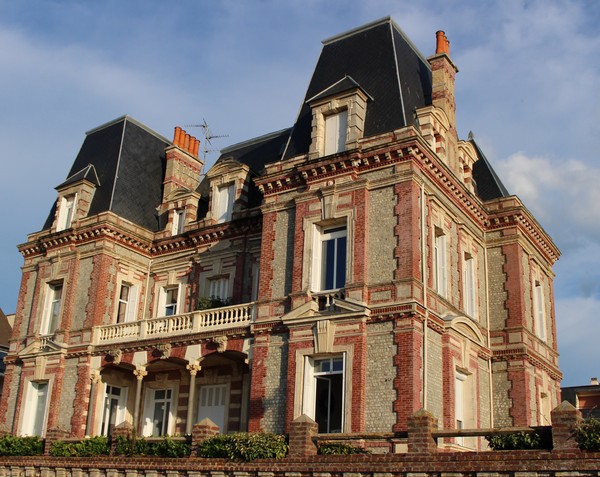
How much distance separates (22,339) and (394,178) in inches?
693

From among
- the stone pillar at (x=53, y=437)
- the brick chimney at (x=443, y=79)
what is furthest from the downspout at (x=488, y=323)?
the stone pillar at (x=53, y=437)

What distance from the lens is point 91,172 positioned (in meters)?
33.7

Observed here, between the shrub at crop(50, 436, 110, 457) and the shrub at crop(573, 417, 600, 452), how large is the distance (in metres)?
14.1

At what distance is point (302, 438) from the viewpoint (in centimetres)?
1814

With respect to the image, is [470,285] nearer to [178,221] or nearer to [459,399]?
[459,399]

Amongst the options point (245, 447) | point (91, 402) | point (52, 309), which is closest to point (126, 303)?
point (52, 309)

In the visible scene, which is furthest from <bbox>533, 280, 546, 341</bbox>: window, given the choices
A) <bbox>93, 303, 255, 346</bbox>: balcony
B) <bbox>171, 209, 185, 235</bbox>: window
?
<bbox>171, 209, 185, 235</bbox>: window

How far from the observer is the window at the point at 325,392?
862 inches

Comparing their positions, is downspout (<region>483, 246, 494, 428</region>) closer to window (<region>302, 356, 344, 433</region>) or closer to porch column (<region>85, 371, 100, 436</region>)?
window (<region>302, 356, 344, 433</region>)

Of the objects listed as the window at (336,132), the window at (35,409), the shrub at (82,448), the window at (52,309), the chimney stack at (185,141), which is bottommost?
the shrub at (82,448)

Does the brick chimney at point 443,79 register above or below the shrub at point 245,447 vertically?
above

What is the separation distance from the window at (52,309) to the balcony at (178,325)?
9.73ft

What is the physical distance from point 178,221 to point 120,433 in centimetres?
1187

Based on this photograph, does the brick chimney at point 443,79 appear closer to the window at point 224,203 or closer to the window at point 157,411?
the window at point 224,203
